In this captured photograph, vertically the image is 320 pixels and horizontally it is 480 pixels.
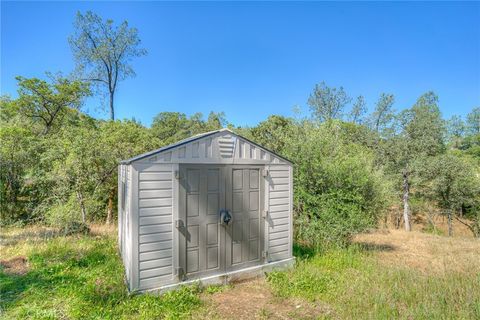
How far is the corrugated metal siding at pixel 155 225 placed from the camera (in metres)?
3.33

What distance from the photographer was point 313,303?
3406 mm

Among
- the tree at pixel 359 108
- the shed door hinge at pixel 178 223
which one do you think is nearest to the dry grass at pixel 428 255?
the shed door hinge at pixel 178 223

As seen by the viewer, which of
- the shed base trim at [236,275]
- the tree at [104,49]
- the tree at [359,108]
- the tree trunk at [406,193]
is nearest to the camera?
the shed base trim at [236,275]

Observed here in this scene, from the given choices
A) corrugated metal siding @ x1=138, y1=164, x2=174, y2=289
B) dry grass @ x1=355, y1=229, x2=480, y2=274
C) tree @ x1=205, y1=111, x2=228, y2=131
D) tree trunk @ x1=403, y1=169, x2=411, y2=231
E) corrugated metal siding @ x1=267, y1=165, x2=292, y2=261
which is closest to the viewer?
corrugated metal siding @ x1=138, y1=164, x2=174, y2=289

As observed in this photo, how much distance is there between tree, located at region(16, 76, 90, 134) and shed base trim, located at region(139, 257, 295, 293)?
10412 millimetres

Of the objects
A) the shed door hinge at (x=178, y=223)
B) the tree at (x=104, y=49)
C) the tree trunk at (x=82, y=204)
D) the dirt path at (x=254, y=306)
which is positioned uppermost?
the tree at (x=104, y=49)

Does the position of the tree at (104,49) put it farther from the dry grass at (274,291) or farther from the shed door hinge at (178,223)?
the shed door hinge at (178,223)

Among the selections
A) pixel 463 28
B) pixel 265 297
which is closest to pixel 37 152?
pixel 265 297

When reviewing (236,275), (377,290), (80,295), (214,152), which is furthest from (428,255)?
(80,295)

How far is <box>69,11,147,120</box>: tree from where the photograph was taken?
46.4 feet

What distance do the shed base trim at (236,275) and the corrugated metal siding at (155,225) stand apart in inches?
5.0

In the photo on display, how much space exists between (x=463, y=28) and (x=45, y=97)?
651 inches

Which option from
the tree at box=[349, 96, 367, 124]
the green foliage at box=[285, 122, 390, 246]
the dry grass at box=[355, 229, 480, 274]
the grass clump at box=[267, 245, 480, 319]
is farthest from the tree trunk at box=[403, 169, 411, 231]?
the tree at box=[349, 96, 367, 124]

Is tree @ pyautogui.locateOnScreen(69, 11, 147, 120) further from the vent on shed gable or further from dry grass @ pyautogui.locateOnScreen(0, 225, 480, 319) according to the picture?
the vent on shed gable
